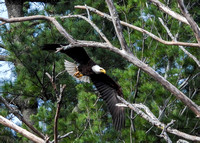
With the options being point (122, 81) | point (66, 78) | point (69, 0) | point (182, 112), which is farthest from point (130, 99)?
point (69, 0)

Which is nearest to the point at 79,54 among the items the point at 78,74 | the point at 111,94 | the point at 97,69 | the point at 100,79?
the point at 97,69

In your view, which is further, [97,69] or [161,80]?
[97,69]

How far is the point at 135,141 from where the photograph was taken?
14.1 ft

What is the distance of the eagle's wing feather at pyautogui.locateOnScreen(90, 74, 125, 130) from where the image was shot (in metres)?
4.39

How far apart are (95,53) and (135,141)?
267cm

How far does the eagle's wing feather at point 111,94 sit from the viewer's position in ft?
14.4

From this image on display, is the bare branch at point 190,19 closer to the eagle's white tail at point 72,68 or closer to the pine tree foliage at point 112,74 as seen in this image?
the pine tree foliage at point 112,74

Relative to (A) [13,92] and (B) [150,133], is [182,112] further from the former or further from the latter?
(A) [13,92]

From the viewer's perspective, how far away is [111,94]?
15.7 feet

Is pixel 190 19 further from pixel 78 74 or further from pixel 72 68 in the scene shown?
pixel 72 68

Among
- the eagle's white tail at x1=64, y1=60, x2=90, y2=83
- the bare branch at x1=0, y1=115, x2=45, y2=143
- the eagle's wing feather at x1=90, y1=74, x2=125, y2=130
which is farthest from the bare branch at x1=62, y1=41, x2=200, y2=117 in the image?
the eagle's white tail at x1=64, y1=60, x2=90, y2=83

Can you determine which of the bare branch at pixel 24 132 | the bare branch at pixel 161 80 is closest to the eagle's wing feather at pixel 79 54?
the bare branch at pixel 161 80

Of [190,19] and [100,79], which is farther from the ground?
[190,19]

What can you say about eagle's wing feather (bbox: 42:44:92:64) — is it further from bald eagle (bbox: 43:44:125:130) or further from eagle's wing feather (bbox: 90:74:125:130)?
eagle's wing feather (bbox: 90:74:125:130)
